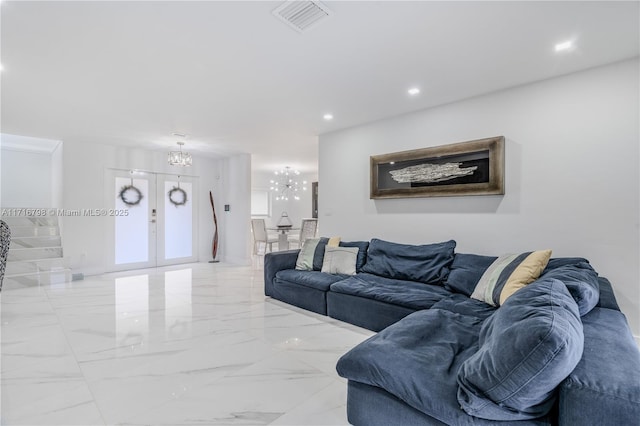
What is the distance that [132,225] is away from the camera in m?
6.60

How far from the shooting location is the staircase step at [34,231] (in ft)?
19.4

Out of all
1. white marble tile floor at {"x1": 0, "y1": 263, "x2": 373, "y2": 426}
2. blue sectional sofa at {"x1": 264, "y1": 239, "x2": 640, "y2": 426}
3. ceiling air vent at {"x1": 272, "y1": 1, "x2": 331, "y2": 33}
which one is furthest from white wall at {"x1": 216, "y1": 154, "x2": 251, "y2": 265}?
ceiling air vent at {"x1": 272, "y1": 1, "x2": 331, "y2": 33}

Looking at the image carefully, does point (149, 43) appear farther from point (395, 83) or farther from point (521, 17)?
point (521, 17)

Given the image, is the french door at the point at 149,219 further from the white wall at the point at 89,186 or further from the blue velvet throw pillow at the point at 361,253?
the blue velvet throw pillow at the point at 361,253

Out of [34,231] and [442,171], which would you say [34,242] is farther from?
[442,171]

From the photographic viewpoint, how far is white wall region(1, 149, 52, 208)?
6.69 meters

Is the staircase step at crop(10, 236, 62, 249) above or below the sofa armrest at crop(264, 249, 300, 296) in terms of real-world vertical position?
above

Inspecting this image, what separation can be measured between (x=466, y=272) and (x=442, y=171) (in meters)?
1.30

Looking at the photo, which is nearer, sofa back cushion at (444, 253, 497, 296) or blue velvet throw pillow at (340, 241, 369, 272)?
sofa back cushion at (444, 253, 497, 296)

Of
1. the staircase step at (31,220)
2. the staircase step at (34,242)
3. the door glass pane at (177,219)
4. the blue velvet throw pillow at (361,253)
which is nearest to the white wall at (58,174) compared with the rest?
the staircase step at (31,220)

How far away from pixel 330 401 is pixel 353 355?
498mm

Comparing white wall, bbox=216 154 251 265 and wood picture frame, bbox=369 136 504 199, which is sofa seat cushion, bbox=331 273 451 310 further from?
white wall, bbox=216 154 251 265

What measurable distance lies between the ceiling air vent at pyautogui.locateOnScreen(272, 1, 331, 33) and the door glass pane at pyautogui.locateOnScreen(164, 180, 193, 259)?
5931 mm

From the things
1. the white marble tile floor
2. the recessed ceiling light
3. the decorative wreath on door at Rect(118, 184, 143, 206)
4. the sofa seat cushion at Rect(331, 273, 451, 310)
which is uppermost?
the recessed ceiling light
